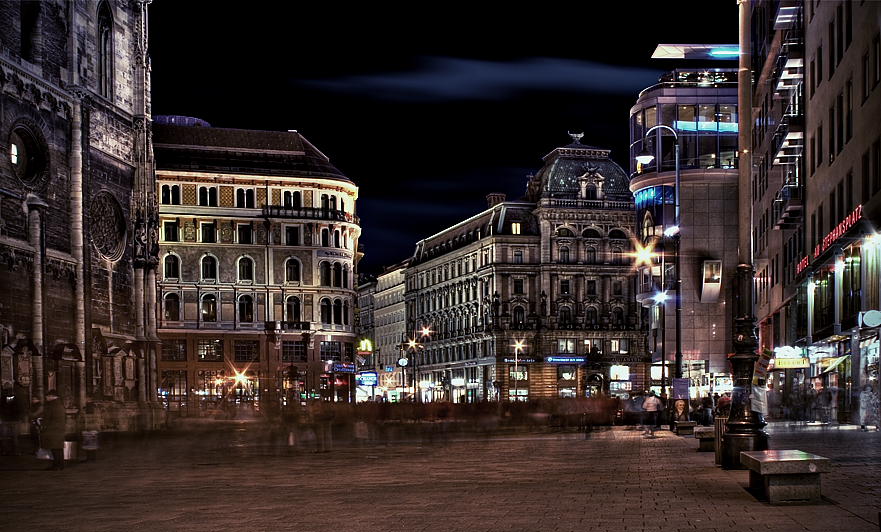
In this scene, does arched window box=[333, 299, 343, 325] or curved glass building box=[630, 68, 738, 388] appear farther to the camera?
arched window box=[333, 299, 343, 325]

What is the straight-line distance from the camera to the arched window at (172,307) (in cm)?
10050

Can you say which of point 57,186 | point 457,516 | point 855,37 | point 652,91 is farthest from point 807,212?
point 652,91

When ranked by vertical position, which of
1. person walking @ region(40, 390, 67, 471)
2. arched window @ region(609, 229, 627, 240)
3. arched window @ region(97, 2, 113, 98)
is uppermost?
arched window @ region(97, 2, 113, 98)

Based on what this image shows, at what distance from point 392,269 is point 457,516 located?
166 meters

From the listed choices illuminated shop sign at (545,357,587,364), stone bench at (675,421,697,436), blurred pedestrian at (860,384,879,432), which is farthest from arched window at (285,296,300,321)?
blurred pedestrian at (860,384,879,432)

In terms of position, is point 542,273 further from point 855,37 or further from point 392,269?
point 855,37

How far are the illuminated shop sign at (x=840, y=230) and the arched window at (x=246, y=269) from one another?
65.0 meters

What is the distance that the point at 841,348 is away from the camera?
45.4 m

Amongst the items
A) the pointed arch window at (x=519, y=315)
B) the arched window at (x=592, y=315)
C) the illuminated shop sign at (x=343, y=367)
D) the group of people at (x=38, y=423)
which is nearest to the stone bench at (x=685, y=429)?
the group of people at (x=38, y=423)

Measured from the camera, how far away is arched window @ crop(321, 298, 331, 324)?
106 meters

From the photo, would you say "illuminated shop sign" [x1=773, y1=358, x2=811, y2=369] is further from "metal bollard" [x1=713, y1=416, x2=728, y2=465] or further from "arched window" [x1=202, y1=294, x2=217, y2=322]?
"arched window" [x1=202, y1=294, x2=217, y2=322]

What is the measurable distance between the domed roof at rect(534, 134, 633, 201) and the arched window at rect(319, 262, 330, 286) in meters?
36.9

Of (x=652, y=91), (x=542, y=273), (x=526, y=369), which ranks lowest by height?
(x=526, y=369)

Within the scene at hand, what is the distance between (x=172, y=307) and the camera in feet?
331
